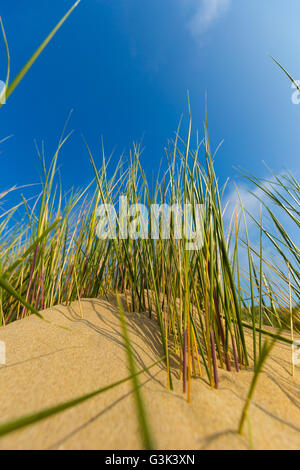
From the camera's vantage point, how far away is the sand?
15.4 inches

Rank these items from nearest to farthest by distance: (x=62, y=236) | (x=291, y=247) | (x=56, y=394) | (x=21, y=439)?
1. (x=21, y=439)
2. (x=56, y=394)
3. (x=291, y=247)
4. (x=62, y=236)

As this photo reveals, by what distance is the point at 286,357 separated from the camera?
79 centimetres

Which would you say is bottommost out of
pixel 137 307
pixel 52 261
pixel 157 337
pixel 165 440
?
pixel 165 440

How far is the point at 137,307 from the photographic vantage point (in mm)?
1114

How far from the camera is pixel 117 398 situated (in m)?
0.48

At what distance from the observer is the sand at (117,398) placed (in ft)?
1.28

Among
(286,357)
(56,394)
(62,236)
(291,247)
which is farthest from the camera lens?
(62,236)

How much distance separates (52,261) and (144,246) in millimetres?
556

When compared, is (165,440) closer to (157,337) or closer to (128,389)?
(128,389)

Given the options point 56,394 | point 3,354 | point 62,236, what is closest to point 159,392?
point 56,394

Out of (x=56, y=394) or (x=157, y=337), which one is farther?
(x=157, y=337)

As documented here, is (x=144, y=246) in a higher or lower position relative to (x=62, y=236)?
lower

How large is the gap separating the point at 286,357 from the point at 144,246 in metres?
0.71

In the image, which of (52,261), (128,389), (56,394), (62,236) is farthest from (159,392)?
(62,236)
